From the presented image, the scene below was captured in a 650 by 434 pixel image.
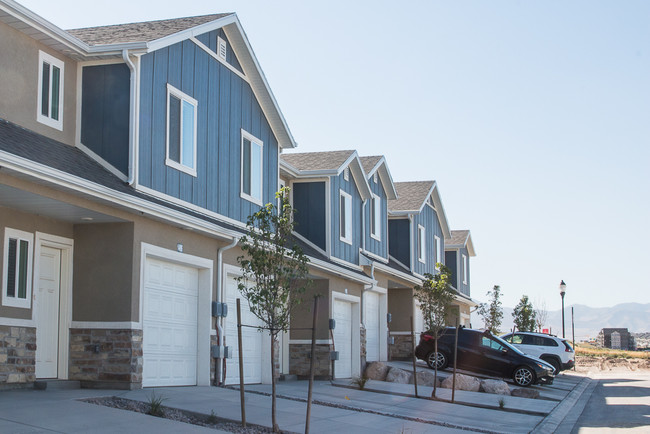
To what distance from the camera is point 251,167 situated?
18766mm

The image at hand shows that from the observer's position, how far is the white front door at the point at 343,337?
22703mm

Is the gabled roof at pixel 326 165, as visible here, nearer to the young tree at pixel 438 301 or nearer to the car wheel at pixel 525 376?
the young tree at pixel 438 301

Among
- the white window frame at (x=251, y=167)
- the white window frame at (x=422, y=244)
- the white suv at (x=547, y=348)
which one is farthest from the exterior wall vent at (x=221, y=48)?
the white suv at (x=547, y=348)

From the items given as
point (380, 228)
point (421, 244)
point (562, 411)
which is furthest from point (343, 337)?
point (421, 244)

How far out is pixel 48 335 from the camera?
525 inches

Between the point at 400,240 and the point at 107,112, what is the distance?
18364mm

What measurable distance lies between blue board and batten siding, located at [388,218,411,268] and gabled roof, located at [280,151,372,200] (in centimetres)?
526

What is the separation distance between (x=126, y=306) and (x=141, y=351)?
82 centimetres

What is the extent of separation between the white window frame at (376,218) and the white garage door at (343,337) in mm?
4005

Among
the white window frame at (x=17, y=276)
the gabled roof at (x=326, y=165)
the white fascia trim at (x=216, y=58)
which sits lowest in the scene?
the white window frame at (x=17, y=276)

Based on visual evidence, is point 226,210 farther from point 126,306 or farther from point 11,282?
point 11,282

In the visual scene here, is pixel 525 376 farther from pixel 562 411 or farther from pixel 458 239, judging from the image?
pixel 458 239

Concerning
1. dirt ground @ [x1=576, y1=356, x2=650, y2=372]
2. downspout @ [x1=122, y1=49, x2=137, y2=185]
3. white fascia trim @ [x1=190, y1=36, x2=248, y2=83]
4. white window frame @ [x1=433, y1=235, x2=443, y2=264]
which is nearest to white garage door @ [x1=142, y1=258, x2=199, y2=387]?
downspout @ [x1=122, y1=49, x2=137, y2=185]

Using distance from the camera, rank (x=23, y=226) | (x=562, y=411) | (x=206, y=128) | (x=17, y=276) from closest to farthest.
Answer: (x=17, y=276), (x=23, y=226), (x=206, y=128), (x=562, y=411)
